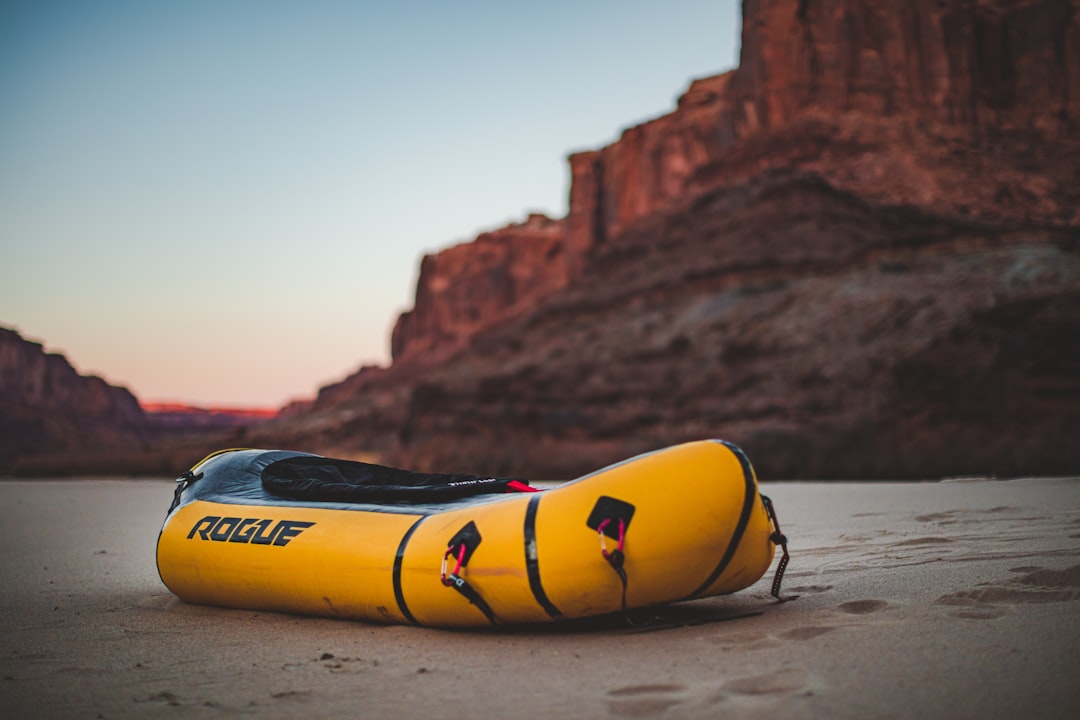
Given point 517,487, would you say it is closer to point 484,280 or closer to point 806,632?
point 806,632

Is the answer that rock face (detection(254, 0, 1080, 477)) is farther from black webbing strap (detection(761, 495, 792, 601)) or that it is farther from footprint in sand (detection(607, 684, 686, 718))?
footprint in sand (detection(607, 684, 686, 718))

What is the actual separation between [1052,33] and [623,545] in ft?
100

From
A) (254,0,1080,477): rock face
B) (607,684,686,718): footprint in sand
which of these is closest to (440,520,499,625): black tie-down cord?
(607,684,686,718): footprint in sand

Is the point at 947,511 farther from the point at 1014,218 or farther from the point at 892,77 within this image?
the point at 892,77

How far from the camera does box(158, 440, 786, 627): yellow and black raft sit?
2852 mm

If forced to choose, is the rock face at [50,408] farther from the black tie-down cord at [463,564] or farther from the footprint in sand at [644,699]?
the footprint in sand at [644,699]

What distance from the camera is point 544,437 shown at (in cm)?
2312

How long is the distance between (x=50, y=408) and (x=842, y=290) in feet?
140

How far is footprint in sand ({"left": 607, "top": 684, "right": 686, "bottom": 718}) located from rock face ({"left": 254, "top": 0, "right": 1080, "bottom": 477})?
1339cm

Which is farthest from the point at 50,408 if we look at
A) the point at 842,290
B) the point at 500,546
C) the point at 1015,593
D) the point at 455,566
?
the point at 1015,593

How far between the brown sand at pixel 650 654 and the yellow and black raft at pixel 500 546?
0.41 ft

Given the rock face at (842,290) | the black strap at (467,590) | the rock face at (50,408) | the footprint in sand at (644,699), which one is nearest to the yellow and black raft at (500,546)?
the black strap at (467,590)

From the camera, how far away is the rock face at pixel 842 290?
15.5 meters

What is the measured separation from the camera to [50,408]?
44594 millimetres
